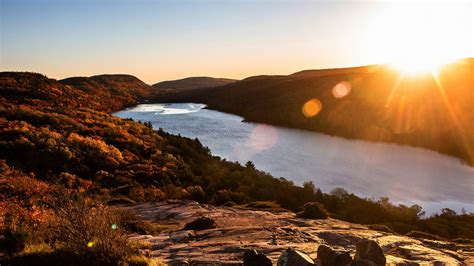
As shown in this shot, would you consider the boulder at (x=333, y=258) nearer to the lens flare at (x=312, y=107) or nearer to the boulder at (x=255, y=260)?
the boulder at (x=255, y=260)

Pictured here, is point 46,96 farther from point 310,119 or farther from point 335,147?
point 310,119

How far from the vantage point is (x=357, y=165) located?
40.1 meters

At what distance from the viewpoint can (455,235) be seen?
19.8 metres

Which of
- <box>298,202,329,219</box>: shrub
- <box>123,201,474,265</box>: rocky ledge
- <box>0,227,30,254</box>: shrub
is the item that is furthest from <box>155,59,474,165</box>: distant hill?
<box>0,227,30,254</box>: shrub

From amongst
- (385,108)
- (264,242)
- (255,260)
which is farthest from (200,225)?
(385,108)

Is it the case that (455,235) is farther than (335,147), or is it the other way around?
(335,147)

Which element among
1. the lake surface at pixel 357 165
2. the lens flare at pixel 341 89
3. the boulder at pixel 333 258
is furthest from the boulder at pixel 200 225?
the lens flare at pixel 341 89

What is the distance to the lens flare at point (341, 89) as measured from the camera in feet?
273

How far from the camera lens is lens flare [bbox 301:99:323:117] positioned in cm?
7514

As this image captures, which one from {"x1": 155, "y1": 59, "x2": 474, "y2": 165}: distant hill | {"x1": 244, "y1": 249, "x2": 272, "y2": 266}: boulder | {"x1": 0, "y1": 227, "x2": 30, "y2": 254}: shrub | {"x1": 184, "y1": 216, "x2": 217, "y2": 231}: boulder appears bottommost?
{"x1": 184, "y1": 216, "x2": 217, "y2": 231}: boulder

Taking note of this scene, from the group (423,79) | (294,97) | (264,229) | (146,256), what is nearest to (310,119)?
(294,97)

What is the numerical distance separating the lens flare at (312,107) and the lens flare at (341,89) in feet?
15.9

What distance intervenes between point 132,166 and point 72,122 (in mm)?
10810

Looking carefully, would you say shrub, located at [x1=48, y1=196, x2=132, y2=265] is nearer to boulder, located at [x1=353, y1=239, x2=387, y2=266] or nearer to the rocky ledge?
the rocky ledge
